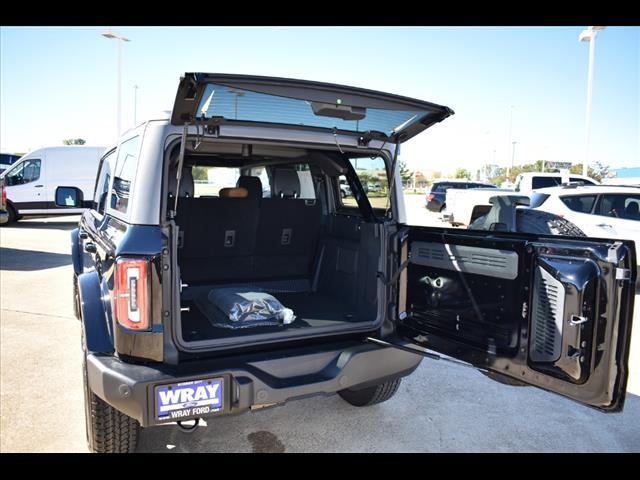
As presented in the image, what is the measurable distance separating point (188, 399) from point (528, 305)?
166 cm

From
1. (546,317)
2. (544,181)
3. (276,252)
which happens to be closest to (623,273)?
(546,317)

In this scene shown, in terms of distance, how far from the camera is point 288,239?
13.9ft

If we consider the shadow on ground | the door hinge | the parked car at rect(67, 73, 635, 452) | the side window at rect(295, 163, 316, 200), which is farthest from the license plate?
the shadow on ground

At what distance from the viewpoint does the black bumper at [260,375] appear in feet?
7.13

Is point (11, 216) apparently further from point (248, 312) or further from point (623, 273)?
point (623, 273)

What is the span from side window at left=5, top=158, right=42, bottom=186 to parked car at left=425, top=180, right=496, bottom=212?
13544mm

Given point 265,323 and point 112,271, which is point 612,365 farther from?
point 112,271

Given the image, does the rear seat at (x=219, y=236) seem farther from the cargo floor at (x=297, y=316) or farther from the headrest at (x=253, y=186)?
the cargo floor at (x=297, y=316)

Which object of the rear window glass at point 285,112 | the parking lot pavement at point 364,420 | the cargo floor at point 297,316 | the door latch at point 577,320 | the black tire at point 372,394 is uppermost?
the rear window glass at point 285,112

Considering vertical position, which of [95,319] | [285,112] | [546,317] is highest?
[285,112]

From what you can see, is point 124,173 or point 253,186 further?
point 253,186

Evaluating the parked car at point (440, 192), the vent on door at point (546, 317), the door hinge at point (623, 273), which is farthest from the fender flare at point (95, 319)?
the parked car at point (440, 192)

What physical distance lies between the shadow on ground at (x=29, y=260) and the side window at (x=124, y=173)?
6.32 metres

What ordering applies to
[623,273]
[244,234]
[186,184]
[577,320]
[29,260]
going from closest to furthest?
[623,273]
[577,320]
[186,184]
[244,234]
[29,260]
